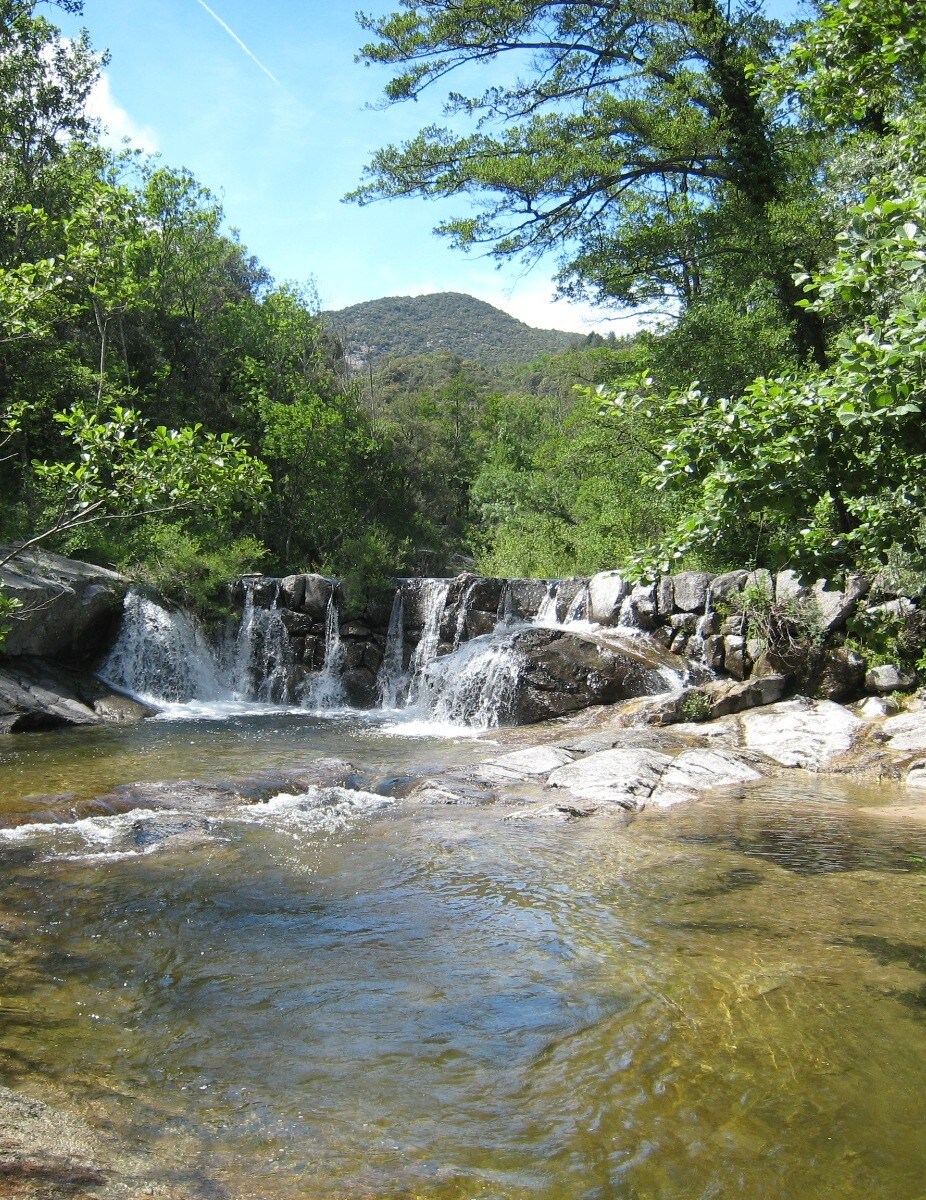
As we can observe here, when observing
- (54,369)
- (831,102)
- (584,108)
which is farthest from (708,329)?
(54,369)

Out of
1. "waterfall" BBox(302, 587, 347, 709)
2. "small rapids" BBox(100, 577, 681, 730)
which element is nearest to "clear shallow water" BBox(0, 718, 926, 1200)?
"small rapids" BBox(100, 577, 681, 730)

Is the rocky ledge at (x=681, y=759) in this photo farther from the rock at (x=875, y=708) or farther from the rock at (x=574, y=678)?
the rock at (x=574, y=678)

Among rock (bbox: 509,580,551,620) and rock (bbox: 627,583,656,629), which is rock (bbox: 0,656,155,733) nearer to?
rock (bbox: 509,580,551,620)

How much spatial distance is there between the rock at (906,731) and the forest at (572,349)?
2049 millimetres

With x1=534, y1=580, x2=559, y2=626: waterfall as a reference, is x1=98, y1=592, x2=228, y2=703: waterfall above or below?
below

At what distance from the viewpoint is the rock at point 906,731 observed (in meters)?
10.3

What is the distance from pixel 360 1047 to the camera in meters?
3.94

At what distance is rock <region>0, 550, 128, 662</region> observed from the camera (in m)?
14.7

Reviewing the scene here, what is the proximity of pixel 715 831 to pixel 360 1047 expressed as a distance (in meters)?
4.55

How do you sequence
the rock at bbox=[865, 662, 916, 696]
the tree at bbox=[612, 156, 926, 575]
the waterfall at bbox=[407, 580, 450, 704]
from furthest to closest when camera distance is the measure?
the waterfall at bbox=[407, 580, 450, 704], the rock at bbox=[865, 662, 916, 696], the tree at bbox=[612, 156, 926, 575]

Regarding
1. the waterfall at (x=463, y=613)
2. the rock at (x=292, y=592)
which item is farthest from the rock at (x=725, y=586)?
the rock at (x=292, y=592)

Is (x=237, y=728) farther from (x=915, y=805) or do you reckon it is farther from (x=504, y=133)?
(x=504, y=133)

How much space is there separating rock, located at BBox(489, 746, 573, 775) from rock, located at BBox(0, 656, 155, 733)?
24.3ft

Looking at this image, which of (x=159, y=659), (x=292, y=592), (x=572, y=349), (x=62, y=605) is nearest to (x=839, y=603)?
(x=292, y=592)
